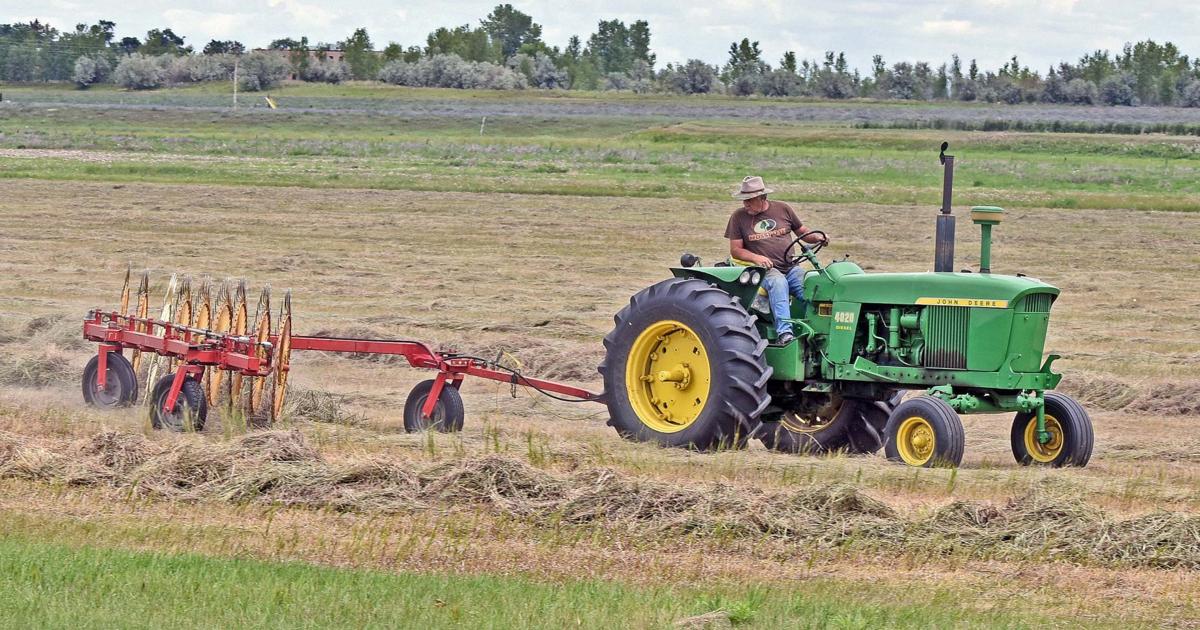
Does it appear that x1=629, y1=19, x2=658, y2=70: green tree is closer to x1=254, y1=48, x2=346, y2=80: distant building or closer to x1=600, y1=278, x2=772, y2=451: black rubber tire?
x1=254, y1=48, x2=346, y2=80: distant building

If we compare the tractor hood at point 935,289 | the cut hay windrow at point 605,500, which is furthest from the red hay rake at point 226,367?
the tractor hood at point 935,289

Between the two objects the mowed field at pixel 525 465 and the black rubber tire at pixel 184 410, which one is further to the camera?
the black rubber tire at pixel 184 410

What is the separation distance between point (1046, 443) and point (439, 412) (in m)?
4.14

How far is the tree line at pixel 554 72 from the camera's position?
356ft

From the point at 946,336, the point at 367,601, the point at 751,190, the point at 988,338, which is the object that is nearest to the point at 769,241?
the point at 751,190

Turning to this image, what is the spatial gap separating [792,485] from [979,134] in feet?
190

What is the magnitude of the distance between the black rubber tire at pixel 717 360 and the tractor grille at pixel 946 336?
1.05 meters

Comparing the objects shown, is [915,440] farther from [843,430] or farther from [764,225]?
[764,225]

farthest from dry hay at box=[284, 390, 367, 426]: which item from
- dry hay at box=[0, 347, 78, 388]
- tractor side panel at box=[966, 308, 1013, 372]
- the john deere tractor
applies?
tractor side panel at box=[966, 308, 1013, 372]

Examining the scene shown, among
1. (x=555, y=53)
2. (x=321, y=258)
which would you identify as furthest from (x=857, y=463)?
(x=555, y=53)

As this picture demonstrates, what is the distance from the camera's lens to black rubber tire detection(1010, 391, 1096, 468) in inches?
393

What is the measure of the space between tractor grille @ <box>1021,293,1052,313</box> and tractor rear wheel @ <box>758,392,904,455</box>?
140cm

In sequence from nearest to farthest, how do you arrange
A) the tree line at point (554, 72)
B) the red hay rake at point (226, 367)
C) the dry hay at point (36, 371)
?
the red hay rake at point (226, 367)
the dry hay at point (36, 371)
the tree line at point (554, 72)

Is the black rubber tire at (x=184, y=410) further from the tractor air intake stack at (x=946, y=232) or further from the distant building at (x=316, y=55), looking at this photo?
the distant building at (x=316, y=55)
